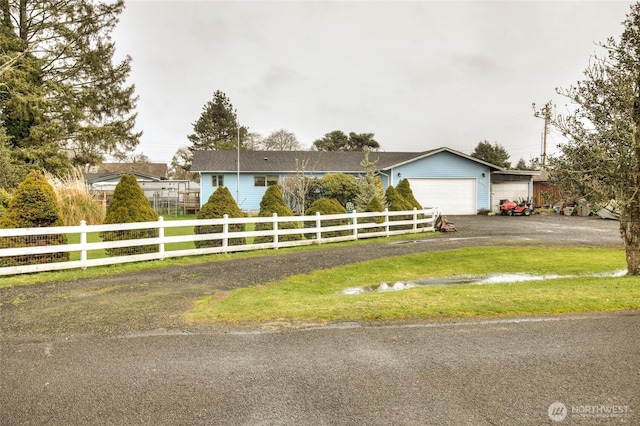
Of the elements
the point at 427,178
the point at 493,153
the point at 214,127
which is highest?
the point at 214,127

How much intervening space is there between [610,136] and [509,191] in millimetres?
24051

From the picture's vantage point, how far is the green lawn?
17.7ft

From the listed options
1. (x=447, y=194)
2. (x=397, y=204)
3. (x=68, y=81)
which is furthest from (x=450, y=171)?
(x=68, y=81)

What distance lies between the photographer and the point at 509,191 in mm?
30453

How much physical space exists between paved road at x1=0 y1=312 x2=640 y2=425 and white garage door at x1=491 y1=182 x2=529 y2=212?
27207 mm

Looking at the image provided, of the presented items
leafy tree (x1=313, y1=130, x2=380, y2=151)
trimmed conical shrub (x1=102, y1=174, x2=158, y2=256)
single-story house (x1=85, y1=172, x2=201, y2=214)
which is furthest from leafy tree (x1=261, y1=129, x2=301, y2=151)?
trimmed conical shrub (x1=102, y1=174, x2=158, y2=256)

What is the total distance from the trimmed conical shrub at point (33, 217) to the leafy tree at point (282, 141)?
46.2 meters

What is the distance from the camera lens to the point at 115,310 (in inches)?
222

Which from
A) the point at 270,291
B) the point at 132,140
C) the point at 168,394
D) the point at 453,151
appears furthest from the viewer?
the point at 453,151

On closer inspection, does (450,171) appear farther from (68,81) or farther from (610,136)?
(68,81)

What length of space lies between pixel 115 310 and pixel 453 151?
2639 cm

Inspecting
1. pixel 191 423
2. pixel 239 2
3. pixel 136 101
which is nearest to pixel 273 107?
pixel 136 101

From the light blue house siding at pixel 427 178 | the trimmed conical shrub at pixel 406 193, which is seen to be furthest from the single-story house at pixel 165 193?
the trimmed conical shrub at pixel 406 193

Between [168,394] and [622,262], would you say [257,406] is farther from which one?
[622,262]
